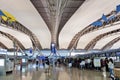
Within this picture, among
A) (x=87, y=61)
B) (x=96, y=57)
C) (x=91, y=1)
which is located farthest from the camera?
(x=87, y=61)

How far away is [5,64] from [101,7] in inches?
489

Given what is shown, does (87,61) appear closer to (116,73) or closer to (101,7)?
(101,7)

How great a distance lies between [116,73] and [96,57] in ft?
51.0

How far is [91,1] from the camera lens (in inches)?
694

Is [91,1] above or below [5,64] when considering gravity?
above

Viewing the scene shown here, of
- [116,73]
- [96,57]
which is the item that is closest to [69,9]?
[96,57]

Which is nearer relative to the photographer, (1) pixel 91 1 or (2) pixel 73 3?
(1) pixel 91 1

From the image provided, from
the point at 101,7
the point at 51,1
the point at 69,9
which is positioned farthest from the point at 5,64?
the point at 101,7

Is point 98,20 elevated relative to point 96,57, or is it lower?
elevated

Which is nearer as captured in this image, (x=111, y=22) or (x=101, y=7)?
(x=101, y=7)

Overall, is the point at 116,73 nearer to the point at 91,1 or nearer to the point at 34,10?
the point at 91,1

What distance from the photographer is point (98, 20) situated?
26.5 meters

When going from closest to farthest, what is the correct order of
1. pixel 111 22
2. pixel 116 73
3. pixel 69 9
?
1. pixel 116 73
2. pixel 69 9
3. pixel 111 22

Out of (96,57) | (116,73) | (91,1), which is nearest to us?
(116,73)
